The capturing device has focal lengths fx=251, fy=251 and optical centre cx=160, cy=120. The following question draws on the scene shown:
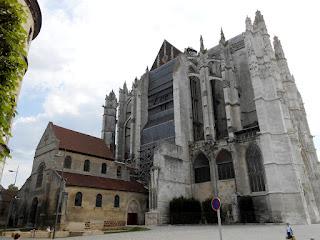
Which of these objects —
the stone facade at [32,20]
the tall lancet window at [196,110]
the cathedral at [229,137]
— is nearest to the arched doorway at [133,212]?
the cathedral at [229,137]

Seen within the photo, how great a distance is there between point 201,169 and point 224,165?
3176mm

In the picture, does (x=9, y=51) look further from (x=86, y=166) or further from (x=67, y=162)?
(x=86, y=166)

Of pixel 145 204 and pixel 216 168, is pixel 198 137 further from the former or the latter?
pixel 145 204

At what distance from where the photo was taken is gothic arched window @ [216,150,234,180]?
29061 millimetres

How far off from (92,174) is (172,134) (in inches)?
450

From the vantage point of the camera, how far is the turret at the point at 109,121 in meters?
42.3

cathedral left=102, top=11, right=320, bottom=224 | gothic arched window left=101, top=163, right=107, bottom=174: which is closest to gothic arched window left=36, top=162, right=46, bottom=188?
gothic arched window left=101, top=163, right=107, bottom=174

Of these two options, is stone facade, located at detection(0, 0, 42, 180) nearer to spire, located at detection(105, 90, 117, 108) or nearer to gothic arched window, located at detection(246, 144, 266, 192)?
gothic arched window, located at detection(246, 144, 266, 192)

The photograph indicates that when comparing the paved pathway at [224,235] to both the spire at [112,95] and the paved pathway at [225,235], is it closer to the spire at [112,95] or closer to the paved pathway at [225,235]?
the paved pathway at [225,235]

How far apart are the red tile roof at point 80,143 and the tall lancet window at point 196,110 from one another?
1262cm

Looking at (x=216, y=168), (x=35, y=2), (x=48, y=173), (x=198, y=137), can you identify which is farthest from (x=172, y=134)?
(x=35, y=2)

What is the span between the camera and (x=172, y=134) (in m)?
33.8

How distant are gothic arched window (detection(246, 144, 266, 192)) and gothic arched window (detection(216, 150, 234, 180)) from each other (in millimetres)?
2032

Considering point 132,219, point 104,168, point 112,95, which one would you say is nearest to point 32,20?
point 104,168
